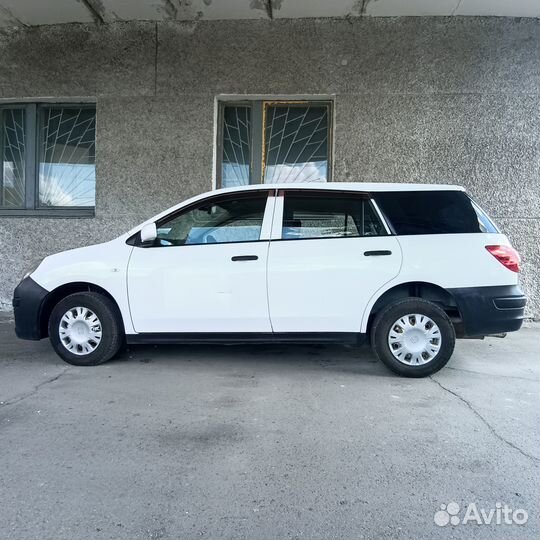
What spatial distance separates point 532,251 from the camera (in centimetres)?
719

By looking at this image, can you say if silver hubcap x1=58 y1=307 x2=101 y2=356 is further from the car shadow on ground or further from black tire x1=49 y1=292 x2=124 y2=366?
the car shadow on ground

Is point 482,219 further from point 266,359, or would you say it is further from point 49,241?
point 49,241

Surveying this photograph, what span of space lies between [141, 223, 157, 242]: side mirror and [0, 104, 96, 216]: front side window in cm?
401

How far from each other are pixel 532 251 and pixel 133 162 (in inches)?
263

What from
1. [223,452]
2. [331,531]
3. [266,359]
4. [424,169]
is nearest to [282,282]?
[266,359]

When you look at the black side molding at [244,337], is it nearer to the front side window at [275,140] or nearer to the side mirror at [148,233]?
the side mirror at [148,233]

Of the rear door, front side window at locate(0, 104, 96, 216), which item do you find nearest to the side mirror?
the rear door

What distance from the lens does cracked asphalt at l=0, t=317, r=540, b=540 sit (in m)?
A: 2.30

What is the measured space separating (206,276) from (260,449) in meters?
2.00

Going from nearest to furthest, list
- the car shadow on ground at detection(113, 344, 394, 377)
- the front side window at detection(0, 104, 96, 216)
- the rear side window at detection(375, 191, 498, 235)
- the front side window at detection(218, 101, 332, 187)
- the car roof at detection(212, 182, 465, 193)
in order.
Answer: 1. the rear side window at detection(375, 191, 498, 235)
2. the car roof at detection(212, 182, 465, 193)
3. the car shadow on ground at detection(113, 344, 394, 377)
4. the front side window at detection(218, 101, 332, 187)
5. the front side window at detection(0, 104, 96, 216)

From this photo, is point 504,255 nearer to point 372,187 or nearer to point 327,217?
point 372,187

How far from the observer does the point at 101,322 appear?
4.71 metres

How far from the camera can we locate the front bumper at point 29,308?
15.7 feet

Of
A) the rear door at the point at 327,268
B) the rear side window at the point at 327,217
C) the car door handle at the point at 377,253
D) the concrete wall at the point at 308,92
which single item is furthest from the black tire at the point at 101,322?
the concrete wall at the point at 308,92
